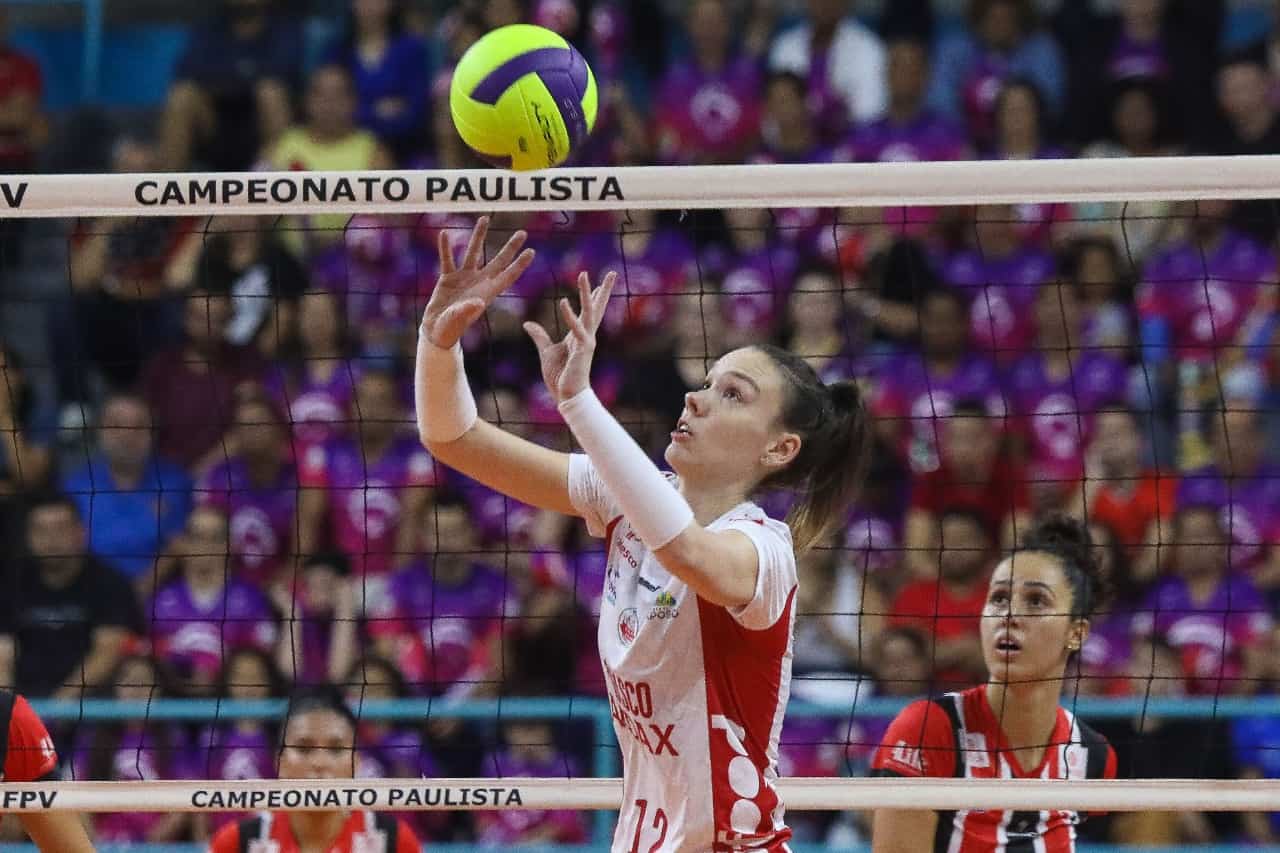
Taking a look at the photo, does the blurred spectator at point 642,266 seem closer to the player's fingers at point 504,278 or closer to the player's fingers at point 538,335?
the player's fingers at point 504,278

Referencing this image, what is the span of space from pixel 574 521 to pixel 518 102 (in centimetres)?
412

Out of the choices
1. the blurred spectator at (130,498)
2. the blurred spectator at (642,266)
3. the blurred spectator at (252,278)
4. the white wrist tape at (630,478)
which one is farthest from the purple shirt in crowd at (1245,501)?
the white wrist tape at (630,478)

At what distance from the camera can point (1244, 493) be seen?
28.9ft

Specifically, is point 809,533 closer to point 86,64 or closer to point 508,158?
point 508,158

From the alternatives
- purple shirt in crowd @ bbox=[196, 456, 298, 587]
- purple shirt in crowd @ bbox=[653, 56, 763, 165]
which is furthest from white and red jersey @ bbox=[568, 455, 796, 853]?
purple shirt in crowd @ bbox=[653, 56, 763, 165]

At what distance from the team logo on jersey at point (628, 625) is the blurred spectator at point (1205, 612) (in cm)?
451

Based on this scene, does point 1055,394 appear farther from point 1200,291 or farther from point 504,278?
point 504,278

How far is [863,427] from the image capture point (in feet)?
15.0

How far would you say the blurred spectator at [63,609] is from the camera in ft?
28.7

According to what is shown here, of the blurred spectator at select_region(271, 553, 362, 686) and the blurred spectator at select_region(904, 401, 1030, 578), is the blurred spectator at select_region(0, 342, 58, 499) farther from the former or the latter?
the blurred spectator at select_region(904, 401, 1030, 578)

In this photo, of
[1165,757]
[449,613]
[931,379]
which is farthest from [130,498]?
[1165,757]

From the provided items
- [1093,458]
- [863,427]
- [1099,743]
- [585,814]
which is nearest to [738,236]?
[1093,458]

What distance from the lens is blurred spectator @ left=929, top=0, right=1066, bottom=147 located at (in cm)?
1066

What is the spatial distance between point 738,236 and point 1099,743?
4765 mm
